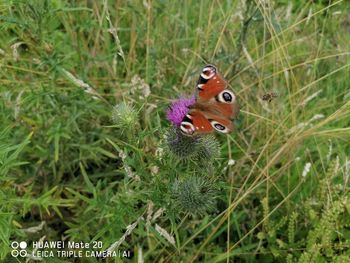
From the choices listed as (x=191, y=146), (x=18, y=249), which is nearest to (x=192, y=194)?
(x=191, y=146)

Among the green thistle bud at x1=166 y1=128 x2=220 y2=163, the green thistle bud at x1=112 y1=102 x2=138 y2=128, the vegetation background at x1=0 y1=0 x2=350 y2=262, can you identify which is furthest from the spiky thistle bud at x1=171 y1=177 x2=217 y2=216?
the green thistle bud at x1=112 y1=102 x2=138 y2=128

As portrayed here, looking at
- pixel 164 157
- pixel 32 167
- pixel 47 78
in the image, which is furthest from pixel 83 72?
pixel 164 157

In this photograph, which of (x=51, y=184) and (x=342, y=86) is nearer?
(x=51, y=184)

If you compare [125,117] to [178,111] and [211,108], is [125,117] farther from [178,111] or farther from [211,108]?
[211,108]

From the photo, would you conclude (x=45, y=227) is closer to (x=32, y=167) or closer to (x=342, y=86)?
(x=32, y=167)

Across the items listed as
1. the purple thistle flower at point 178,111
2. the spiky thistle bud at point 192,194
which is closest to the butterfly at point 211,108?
the purple thistle flower at point 178,111

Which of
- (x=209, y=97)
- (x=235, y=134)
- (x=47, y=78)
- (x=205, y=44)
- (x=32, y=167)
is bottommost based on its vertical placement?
(x=32, y=167)
